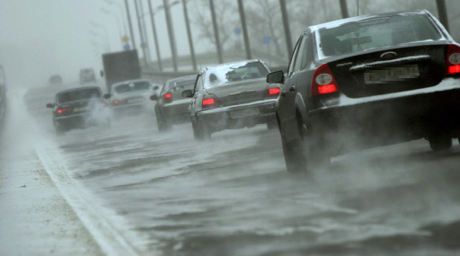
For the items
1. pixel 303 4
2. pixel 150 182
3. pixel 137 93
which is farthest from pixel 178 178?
pixel 303 4

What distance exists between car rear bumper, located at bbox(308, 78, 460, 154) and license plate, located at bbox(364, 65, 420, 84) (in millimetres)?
154

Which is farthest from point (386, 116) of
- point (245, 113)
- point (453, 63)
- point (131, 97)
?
point (131, 97)

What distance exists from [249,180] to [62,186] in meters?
3.06

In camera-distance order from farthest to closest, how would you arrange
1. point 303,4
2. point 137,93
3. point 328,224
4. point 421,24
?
point 303,4 → point 137,93 → point 421,24 → point 328,224

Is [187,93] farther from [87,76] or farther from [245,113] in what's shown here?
[87,76]

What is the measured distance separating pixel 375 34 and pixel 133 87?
2605 centimetres

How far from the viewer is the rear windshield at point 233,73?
18047mm

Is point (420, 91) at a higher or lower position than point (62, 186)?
higher

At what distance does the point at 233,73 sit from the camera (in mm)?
18156

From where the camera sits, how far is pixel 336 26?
9.93 meters

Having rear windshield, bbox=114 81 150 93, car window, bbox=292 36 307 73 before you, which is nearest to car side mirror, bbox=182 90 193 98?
car window, bbox=292 36 307 73

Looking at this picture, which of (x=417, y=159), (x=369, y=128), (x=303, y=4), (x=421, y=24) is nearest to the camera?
(x=369, y=128)

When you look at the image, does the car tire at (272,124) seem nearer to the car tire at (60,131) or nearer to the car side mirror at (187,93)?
the car side mirror at (187,93)

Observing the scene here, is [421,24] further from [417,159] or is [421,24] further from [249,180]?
[249,180]
